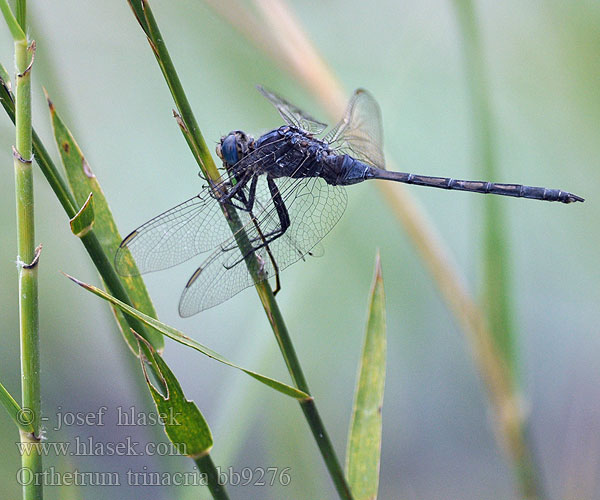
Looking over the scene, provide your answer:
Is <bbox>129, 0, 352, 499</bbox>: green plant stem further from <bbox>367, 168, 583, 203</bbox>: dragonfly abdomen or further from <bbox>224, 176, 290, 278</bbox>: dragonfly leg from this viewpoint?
<bbox>367, 168, 583, 203</bbox>: dragonfly abdomen

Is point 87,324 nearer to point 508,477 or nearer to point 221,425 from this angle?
point 221,425

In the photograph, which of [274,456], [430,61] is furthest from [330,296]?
[430,61]

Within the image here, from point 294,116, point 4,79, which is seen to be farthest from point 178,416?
point 294,116

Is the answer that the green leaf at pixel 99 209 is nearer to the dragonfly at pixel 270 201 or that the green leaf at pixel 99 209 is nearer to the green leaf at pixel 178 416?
the dragonfly at pixel 270 201

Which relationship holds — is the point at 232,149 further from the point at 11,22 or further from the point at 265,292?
the point at 11,22

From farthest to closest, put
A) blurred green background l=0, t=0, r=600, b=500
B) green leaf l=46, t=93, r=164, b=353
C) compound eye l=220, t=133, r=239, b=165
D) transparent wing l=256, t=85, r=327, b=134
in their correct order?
blurred green background l=0, t=0, r=600, b=500 → transparent wing l=256, t=85, r=327, b=134 → compound eye l=220, t=133, r=239, b=165 → green leaf l=46, t=93, r=164, b=353

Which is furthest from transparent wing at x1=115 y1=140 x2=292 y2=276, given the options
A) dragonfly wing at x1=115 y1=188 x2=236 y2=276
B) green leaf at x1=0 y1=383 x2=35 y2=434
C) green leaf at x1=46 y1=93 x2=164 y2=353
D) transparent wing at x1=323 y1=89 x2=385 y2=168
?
green leaf at x1=0 y1=383 x2=35 y2=434
